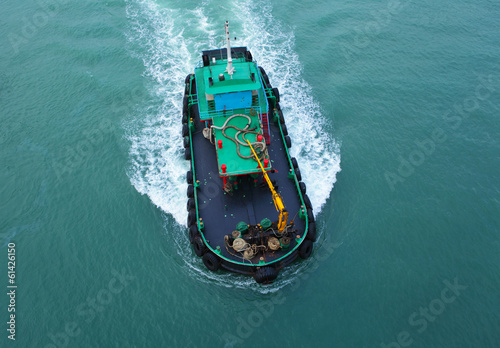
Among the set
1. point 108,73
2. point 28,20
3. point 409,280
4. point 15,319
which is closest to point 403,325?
point 409,280

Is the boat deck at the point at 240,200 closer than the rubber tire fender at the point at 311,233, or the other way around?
the boat deck at the point at 240,200

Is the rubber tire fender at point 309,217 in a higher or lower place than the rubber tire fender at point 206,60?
lower

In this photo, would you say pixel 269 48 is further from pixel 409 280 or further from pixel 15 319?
pixel 15 319

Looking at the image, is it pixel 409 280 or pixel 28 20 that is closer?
pixel 409 280

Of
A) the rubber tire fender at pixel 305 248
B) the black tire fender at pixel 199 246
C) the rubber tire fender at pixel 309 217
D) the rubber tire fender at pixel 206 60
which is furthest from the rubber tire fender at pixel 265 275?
the rubber tire fender at pixel 206 60

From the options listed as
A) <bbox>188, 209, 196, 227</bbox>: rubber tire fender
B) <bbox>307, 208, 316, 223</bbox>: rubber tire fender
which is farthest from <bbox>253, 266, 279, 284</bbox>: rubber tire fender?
<bbox>188, 209, 196, 227</bbox>: rubber tire fender

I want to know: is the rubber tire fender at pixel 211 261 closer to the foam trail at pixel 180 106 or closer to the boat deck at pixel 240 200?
the boat deck at pixel 240 200

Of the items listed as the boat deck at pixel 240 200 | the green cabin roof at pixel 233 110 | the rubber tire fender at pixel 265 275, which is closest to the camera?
the rubber tire fender at pixel 265 275

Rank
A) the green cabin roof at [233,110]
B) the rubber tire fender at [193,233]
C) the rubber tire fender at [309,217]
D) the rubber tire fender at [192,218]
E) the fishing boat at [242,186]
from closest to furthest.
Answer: the fishing boat at [242,186] → the rubber tire fender at [193,233] → the rubber tire fender at [309,217] → the green cabin roof at [233,110] → the rubber tire fender at [192,218]
